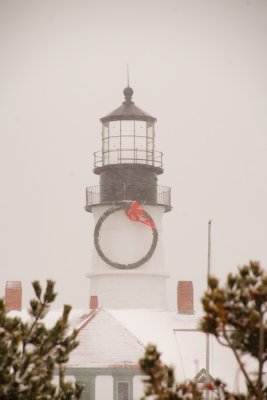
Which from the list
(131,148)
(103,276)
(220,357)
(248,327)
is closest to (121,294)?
(103,276)

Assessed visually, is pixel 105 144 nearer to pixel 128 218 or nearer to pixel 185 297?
pixel 128 218

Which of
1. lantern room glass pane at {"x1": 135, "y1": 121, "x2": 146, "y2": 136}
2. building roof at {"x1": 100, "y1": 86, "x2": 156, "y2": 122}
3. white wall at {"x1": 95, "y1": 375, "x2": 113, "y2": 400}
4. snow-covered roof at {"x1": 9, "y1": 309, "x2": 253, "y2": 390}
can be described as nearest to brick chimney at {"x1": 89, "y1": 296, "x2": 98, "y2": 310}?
snow-covered roof at {"x1": 9, "y1": 309, "x2": 253, "y2": 390}

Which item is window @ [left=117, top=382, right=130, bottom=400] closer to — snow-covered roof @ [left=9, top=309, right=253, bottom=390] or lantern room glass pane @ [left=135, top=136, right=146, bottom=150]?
snow-covered roof @ [left=9, top=309, right=253, bottom=390]

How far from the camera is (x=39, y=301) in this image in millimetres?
23094

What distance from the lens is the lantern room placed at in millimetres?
64500

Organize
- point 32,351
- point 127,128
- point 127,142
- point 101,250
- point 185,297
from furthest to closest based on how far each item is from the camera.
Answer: point 127,128, point 127,142, point 101,250, point 185,297, point 32,351

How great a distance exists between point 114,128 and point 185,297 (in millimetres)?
10671

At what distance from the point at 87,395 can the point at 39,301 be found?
2387 cm

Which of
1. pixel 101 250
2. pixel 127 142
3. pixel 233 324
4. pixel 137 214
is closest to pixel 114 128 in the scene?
pixel 127 142

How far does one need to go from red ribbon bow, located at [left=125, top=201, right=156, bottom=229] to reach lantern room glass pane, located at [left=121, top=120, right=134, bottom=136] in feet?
11.9

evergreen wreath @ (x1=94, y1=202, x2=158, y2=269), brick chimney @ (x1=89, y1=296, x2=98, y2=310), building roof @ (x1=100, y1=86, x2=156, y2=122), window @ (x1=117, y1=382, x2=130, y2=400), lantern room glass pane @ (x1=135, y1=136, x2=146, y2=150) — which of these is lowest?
window @ (x1=117, y1=382, x2=130, y2=400)

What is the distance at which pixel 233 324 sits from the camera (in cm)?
1941

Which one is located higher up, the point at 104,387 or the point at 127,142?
the point at 127,142

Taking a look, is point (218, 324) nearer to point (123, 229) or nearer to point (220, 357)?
point (220, 357)
